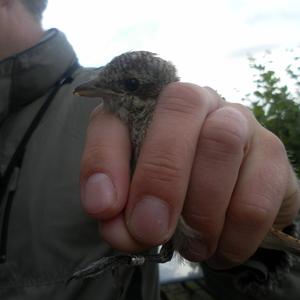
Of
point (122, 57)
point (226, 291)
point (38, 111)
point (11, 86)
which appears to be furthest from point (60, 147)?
point (226, 291)

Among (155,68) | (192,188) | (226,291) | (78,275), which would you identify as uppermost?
(155,68)

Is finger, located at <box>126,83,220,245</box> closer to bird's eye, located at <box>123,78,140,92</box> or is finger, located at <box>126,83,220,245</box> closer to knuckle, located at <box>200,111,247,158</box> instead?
knuckle, located at <box>200,111,247,158</box>

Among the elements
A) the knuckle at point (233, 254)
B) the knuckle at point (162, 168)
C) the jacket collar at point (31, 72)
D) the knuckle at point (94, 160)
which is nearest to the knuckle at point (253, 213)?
the knuckle at point (233, 254)

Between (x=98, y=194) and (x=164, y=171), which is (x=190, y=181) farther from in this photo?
(x=98, y=194)

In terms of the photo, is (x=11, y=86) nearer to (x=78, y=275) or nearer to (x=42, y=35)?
(x=42, y=35)

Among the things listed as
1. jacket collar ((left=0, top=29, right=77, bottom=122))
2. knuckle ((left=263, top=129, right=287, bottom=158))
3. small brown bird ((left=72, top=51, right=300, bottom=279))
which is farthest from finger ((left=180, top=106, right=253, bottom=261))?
jacket collar ((left=0, top=29, right=77, bottom=122))

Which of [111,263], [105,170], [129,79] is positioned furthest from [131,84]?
[111,263]
